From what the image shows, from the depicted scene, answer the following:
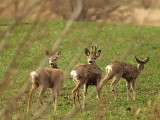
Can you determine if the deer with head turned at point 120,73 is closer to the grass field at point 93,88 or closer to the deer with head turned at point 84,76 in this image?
the grass field at point 93,88

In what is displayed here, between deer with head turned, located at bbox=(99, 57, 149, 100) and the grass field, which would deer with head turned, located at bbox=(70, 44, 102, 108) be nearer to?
the grass field

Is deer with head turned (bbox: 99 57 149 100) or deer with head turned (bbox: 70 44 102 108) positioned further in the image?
deer with head turned (bbox: 99 57 149 100)

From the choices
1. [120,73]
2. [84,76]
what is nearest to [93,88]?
[120,73]

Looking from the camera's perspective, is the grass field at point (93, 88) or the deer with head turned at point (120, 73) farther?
the deer with head turned at point (120, 73)

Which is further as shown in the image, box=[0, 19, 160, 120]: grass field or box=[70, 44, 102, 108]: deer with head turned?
box=[70, 44, 102, 108]: deer with head turned

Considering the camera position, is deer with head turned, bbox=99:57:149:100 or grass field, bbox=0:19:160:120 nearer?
grass field, bbox=0:19:160:120

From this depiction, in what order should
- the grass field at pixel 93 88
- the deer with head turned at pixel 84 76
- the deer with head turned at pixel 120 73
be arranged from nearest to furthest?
1. the grass field at pixel 93 88
2. the deer with head turned at pixel 84 76
3. the deer with head turned at pixel 120 73

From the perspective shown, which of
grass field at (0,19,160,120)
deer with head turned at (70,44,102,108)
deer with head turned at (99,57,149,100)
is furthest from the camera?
deer with head turned at (99,57,149,100)

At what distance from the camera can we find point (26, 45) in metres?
2.67

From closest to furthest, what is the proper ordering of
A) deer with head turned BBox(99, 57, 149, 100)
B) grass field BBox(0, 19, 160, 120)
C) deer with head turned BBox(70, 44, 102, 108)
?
grass field BBox(0, 19, 160, 120), deer with head turned BBox(70, 44, 102, 108), deer with head turned BBox(99, 57, 149, 100)

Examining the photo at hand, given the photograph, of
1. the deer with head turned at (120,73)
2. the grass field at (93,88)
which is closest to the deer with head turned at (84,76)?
the grass field at (93,88)

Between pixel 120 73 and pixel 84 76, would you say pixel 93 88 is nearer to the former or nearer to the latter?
pixel 120 73

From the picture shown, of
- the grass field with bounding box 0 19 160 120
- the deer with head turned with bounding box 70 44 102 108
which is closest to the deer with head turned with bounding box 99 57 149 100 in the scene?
the grass field with bounding box 0 19 160 120

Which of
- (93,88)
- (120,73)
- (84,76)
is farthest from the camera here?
(93,88)
